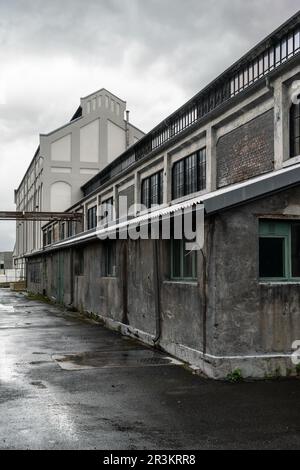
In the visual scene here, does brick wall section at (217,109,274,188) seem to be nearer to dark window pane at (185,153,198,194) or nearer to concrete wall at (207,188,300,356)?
dark window pane at (185,153,198,194)

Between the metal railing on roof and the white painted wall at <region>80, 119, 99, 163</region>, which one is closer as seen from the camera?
the metal railing on roof

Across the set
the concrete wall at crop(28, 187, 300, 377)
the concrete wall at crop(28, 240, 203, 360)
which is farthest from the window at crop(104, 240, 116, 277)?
the concrete wall at crop(28, 187, 300, 377)

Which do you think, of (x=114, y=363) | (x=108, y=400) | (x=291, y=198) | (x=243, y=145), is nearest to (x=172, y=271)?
(x=114, y=363)

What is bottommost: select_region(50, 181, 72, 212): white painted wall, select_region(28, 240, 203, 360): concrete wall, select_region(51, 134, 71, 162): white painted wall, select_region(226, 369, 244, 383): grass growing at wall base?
select_region(226, 369, 244, 383): grass growing at wall base

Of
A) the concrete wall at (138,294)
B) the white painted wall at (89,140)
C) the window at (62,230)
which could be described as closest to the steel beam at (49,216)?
the window at (62,230)

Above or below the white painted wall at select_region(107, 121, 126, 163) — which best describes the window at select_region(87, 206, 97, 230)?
below

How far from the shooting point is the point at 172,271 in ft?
38.0

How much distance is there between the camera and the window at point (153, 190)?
99.1ft

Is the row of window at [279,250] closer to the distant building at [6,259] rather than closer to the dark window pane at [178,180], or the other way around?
the dark window pane at [178,180]

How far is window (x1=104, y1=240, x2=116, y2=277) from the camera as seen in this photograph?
16.9 meters

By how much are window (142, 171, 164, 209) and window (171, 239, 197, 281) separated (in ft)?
59.9

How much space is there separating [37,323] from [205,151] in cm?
1031
